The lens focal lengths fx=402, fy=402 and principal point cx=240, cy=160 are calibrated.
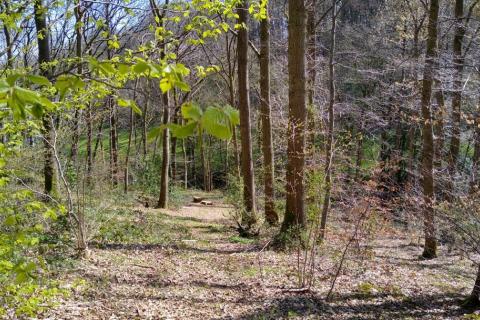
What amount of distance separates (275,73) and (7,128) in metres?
16.3

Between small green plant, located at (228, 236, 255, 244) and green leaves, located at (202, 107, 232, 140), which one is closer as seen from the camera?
green leaves, located at (202, 107, 232, 140)

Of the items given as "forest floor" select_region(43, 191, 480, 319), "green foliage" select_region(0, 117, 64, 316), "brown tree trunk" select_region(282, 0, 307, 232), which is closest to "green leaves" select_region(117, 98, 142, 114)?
"green foliage" select_region(0, 117, 64, 316)

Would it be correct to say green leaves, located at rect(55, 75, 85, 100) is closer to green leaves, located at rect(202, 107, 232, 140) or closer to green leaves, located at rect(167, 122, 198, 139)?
green leaves, located at rect(167, 122, 198, 139)

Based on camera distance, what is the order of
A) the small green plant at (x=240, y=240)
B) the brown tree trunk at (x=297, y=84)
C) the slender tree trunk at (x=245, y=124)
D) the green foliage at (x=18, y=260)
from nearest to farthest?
the green foliage at (x=18, y=260) → the brown tree trunk at (x=297, y=84) → the small green plant at (x=240, y=240) → the slender tree trunk at (x=245, y=124)

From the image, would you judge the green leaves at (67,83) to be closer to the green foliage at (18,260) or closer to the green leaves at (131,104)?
the green leaves at (131,104)

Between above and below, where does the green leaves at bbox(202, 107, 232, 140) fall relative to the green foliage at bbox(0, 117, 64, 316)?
above

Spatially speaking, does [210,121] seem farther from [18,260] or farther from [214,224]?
[214,224]

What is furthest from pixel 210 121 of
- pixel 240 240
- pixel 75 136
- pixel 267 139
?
pixel 267 139

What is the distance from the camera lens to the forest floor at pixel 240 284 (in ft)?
19.4

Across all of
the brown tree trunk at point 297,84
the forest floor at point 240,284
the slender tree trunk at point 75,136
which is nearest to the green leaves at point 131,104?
the forest floor at point 240,284

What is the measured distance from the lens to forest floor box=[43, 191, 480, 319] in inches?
233

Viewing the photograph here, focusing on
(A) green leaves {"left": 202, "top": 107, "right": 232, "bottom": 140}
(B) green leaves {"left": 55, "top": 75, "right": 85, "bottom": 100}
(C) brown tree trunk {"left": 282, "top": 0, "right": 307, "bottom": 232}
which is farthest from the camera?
(C) brown tree trunk {"left": 282, "top": 0, "right": 307, "bottom": 232}

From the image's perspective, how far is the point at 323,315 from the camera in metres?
6.18

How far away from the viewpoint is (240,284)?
23.7 ft
